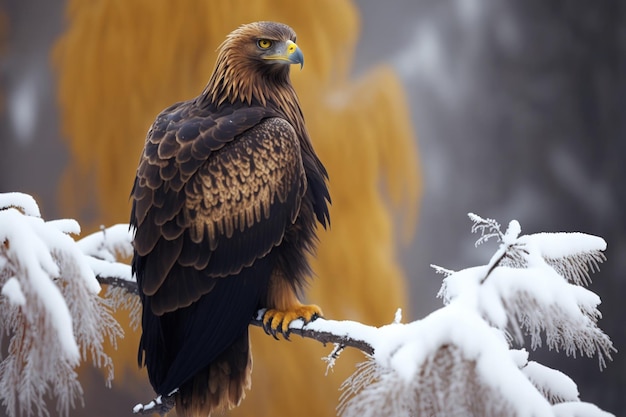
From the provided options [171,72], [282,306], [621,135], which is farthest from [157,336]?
[621,135]

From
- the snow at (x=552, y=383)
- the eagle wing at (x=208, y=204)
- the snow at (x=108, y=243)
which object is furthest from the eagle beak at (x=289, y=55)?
the snow at (x=552, y=383)

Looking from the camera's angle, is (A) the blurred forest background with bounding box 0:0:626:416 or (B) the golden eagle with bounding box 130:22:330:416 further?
(A) the blurred forest background with bounding box 0:0:626:416

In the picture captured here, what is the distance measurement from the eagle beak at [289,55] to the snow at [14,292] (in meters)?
0.72

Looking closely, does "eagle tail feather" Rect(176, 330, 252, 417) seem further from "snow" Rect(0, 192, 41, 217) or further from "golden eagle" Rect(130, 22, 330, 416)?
"snow" Rect(0, 192, 41, 217)

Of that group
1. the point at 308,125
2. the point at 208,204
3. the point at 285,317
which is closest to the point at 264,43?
the point at 208,204

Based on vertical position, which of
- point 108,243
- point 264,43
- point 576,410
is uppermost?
point 264,43

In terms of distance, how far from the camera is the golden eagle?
1.54 metres

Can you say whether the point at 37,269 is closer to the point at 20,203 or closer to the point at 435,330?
the point at 20,203

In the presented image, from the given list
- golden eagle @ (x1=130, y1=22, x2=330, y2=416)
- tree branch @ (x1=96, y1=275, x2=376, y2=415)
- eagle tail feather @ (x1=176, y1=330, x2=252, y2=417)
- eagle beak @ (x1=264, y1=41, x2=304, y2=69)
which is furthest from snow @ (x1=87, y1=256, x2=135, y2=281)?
eagle beak @ (x1=264, y1=41, x2=304, y2=69)

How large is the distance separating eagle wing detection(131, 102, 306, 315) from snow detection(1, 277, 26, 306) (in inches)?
11.8

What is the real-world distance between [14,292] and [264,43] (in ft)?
2.49

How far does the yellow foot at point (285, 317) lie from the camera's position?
1595 millimetres

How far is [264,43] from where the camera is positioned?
169 cm

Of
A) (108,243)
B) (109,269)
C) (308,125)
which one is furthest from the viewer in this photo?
(308,125)
